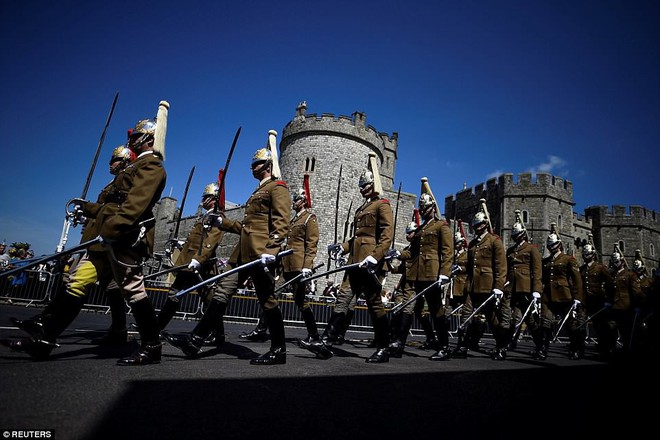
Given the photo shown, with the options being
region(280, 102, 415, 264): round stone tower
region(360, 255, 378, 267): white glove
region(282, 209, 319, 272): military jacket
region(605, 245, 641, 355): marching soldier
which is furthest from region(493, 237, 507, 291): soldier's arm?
region(280, 102, 415, 264): round stone tower

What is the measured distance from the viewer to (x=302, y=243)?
6676 mm

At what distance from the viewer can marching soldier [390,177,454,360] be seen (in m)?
5.66

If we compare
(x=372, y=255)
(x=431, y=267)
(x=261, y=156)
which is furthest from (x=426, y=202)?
(x=261, y=156)

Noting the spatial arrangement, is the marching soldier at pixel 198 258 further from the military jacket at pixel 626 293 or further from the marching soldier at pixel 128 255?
the military jacket at pixel 626 293

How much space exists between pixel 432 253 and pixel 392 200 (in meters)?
26.8

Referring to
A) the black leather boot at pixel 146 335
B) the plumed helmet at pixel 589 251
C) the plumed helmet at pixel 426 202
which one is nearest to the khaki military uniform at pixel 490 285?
the plumed helmet at pixel 426 202

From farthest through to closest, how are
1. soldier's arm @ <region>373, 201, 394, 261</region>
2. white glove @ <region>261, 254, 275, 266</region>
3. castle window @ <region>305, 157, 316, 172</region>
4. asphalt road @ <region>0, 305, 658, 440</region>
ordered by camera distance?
castle window @ <region>305, 157, 316, 172</region> → soldier's arm @ <region>373, 201, 394, 261</region> → white glove @ <region>261, 254, 275, 266</region> → asphalt road @ <region>0, 305, 658, 440</region>

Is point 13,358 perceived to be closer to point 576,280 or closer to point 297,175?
point 576,280

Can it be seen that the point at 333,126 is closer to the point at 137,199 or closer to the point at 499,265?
the point at 499,265

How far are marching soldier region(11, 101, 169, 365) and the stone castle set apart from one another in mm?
16750

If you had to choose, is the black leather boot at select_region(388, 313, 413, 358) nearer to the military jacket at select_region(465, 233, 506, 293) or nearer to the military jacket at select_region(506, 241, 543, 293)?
the military jacket at select_region(465, 233, 506, 293)

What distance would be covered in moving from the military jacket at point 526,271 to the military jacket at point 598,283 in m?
3.26

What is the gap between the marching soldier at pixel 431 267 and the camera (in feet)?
18.6

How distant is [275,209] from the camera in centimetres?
420
